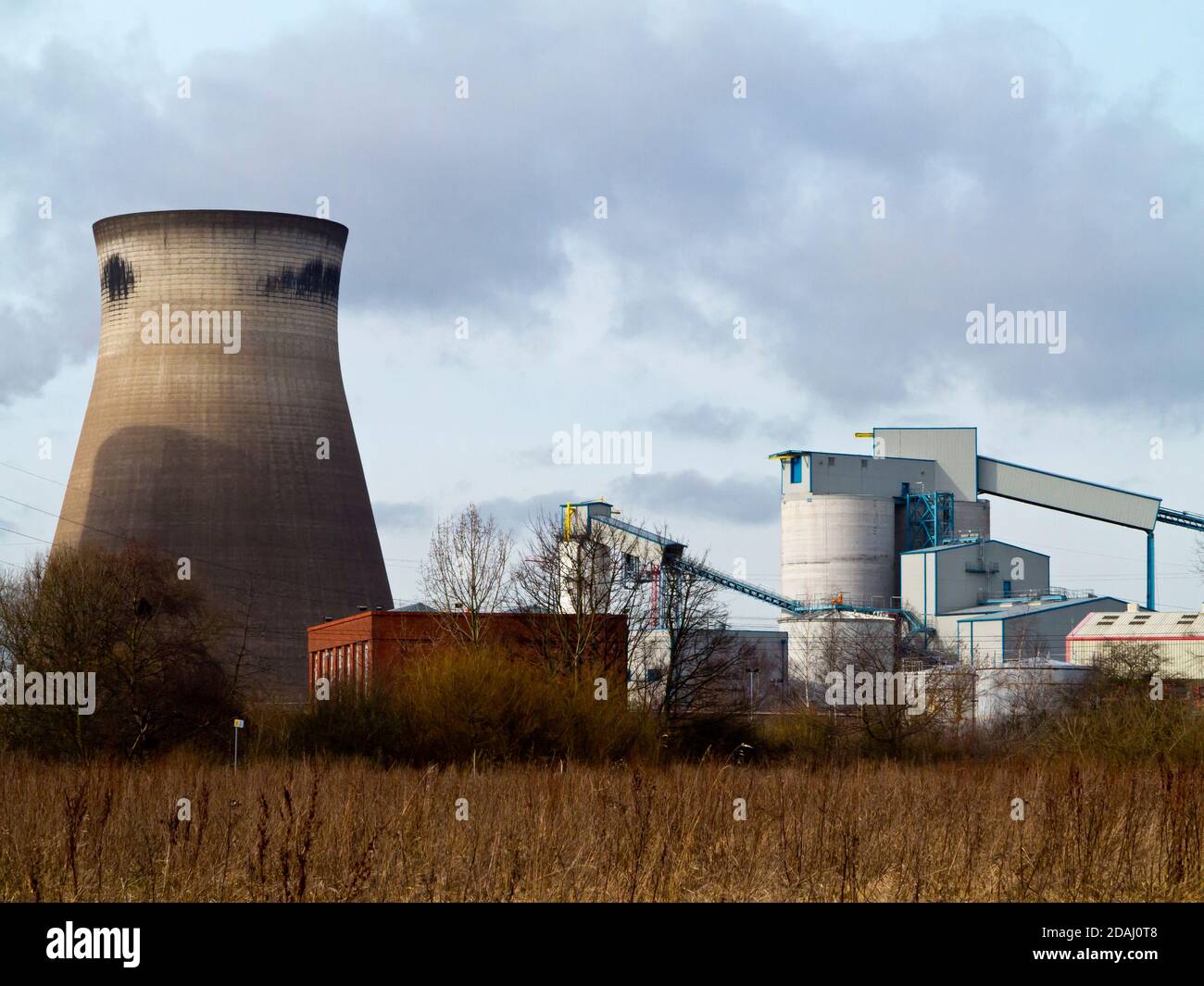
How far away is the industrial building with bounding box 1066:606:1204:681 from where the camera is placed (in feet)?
109

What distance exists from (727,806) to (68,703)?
15.2m

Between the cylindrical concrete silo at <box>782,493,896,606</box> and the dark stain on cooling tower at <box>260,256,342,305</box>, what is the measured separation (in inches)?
613

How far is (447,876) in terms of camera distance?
26.3 ft

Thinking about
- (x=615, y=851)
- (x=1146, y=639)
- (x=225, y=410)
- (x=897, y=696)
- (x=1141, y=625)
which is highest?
(x=225, y=410)

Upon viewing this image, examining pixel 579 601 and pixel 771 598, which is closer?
pixel 579 601

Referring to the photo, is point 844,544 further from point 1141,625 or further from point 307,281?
point 307,281

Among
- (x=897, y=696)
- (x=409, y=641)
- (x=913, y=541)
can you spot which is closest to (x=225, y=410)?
(x=409, y=641)

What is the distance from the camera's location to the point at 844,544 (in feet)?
143

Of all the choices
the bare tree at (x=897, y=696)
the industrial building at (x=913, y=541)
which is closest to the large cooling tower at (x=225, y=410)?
the industrial building at (x=913, y=541)

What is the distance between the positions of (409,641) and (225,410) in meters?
8.48
